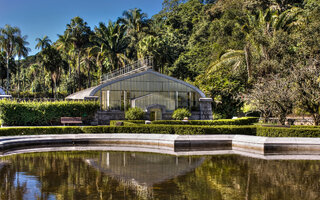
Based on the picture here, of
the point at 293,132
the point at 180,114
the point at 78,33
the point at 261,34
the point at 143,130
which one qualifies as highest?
the point at 78,33

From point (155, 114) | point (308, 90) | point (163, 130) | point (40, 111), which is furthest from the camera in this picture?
point (155, 114)

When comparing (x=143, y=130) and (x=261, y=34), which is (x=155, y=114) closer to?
(x=143, y=130)

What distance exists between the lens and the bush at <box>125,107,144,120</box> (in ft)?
110

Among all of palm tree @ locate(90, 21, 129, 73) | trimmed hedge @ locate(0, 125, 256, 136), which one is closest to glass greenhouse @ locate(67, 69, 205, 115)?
trimmed hedge @ locate(0, 125, 256, 136)

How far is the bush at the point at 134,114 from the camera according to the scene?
33500 mm

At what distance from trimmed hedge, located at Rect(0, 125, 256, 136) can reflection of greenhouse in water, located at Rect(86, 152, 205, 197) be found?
5919 mm

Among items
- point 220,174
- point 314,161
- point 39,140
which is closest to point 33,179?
point 220,174

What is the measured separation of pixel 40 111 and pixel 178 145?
18.3 meters

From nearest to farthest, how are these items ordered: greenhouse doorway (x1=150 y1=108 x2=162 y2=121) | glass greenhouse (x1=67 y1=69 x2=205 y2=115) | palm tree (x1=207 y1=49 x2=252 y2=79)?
glass greenhouse (x1=67 y1=69 x2=205 y2=115) → greenhouse doorway (x1=150 y1=108 x2=162 y2=121) → palm tree (x1=207 y1=49 x2=252 y2=79)

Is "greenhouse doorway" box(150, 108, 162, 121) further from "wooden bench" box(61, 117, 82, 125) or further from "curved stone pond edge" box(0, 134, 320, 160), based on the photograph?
"curved stone pond edge" box(0, 134, 320, 160)

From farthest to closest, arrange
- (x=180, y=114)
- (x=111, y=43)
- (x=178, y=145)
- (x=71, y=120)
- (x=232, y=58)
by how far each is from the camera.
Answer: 1. (x=111, y=43)
2. (x=232, y=58)
3. (x=180, y=114)
4. (x=71, y=120)
5. (x=178, y=145)

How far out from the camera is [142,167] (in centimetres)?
1371

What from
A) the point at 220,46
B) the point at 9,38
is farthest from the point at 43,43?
the point at 220,46

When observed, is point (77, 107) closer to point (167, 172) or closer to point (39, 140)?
point (39, 140)
